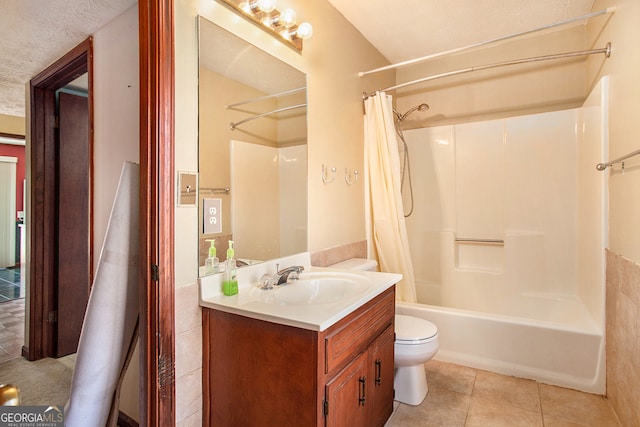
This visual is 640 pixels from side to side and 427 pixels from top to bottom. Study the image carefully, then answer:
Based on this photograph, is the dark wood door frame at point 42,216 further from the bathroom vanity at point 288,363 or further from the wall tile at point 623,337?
the wall tile at point 623,337

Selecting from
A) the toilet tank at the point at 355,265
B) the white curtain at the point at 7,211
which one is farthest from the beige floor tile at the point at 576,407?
the white curtain at the point at 7,211

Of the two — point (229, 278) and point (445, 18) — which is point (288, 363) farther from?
point (445, 18)

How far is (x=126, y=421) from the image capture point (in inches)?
64.1

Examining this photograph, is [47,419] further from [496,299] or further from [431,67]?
[431,67]

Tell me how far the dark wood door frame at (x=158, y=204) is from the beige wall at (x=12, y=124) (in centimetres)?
365

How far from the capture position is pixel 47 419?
1161 mm

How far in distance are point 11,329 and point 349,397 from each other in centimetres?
327

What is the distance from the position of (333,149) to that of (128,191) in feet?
4.29

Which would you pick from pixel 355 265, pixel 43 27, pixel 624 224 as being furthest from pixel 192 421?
pixel 624 224

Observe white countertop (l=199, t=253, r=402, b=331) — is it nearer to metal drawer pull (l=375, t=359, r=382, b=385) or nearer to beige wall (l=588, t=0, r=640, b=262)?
metal drawer pull (l=375, t=359, r=382, b=385)

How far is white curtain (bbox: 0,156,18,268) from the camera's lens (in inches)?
182

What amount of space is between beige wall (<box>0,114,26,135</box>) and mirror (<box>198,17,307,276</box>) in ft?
12.0

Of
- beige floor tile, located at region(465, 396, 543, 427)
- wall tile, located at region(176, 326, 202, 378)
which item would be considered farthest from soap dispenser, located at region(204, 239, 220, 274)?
beige floor tile, located at region(465, 396, 543, 427)

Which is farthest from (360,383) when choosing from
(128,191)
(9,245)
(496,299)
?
(9,245)
